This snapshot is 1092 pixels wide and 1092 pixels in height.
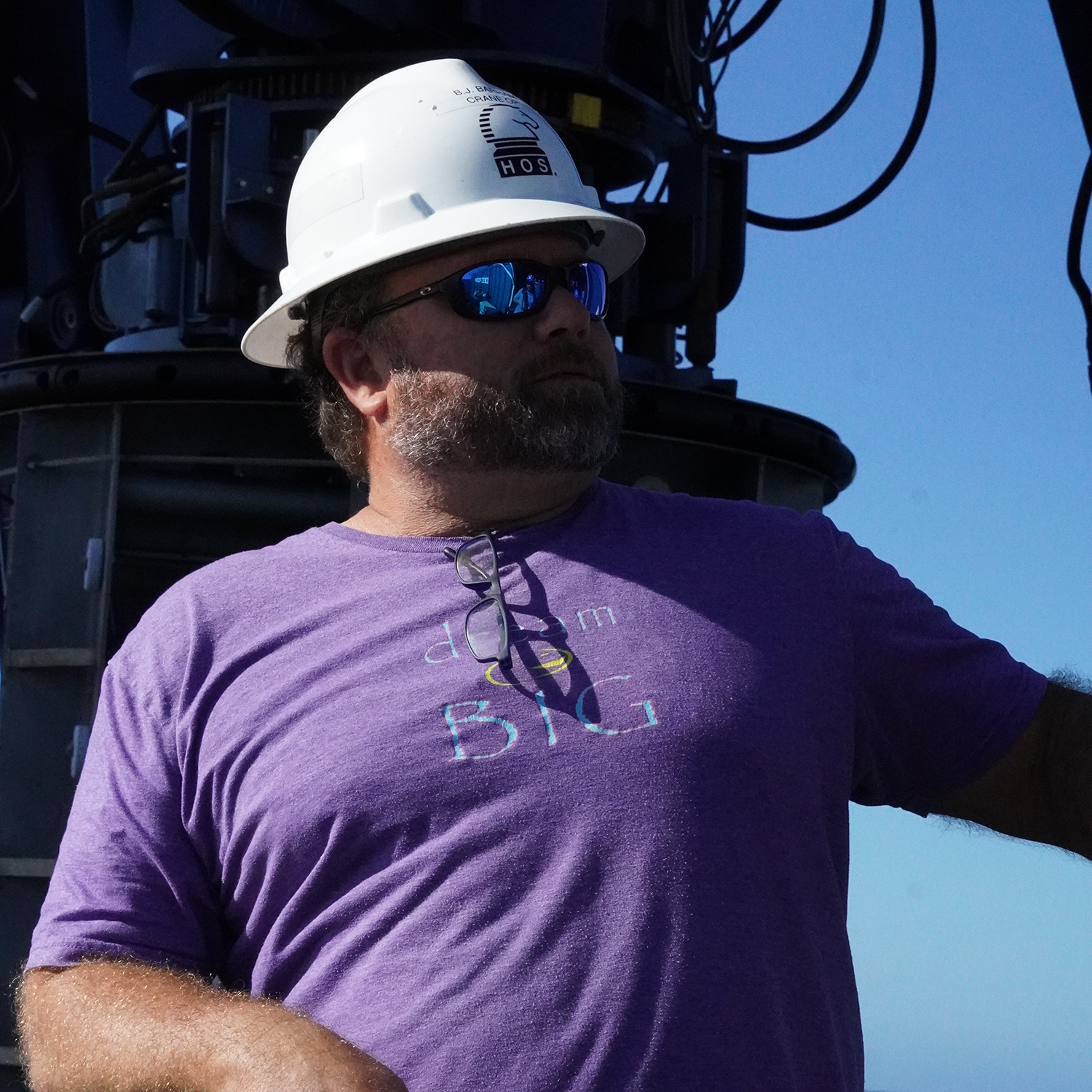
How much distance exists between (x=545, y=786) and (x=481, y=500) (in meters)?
0.57

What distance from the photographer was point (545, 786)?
1.97 meters

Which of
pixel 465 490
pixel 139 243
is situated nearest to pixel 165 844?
pixel 465 490

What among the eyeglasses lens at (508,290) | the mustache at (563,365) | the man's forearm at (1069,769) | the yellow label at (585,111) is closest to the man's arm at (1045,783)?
the man's forearm at (1069,769)

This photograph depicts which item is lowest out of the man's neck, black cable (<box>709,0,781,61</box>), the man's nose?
the man's neck

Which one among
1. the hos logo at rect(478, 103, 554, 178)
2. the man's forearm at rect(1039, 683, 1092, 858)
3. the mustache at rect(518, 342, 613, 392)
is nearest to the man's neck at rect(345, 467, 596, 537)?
the mustache at rect(518, 342, 613, 392)

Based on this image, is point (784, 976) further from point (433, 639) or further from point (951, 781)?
point (433, 639)

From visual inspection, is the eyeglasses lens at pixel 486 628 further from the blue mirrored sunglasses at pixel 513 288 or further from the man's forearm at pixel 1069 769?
the man's forearm at pixel 1069 769

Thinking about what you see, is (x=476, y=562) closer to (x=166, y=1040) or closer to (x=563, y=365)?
(x=563, y=365)

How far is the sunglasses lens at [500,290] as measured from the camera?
2404 millimetres

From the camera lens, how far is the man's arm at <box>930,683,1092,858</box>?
2.14 metres

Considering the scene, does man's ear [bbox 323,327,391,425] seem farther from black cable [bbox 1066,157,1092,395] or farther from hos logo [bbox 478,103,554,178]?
black cable [bbox 1066,157,1092,395]

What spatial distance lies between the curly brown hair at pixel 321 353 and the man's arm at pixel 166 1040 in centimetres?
97

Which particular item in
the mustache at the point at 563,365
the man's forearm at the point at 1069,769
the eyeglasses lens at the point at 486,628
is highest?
the mustache at the point at 563,365

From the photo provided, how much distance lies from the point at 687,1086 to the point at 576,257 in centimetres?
124
